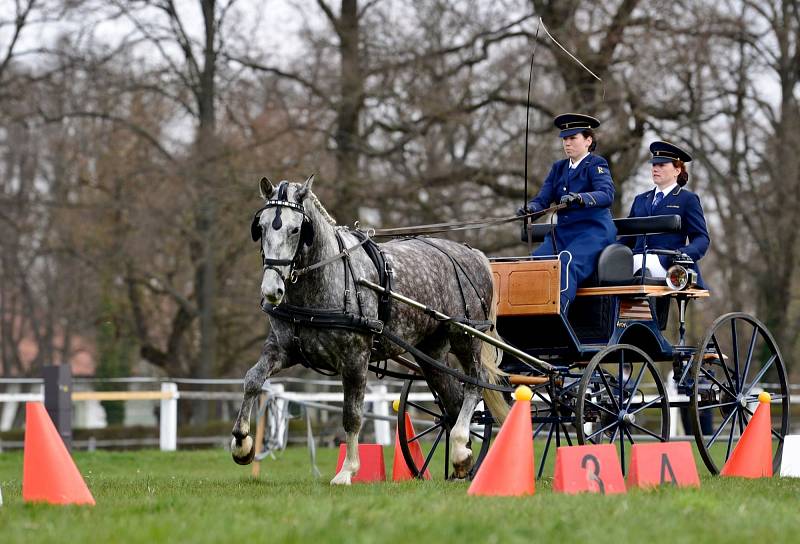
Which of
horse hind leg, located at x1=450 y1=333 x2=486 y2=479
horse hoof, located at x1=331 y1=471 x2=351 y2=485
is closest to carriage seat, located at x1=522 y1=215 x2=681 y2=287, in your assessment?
horse hind leg, located at x1=450 y1=333 x2=486 y2=479

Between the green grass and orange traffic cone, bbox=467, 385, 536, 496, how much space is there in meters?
0.19

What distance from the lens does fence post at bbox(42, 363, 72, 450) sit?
15445mm

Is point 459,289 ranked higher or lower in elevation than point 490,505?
higher

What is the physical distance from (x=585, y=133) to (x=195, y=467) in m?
7.31

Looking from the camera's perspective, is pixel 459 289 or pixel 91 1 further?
pixel 91 1

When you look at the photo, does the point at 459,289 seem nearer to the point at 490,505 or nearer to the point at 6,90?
the point at 490,505

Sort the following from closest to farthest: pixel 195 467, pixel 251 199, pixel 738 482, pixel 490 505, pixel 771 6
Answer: pixel 490 505
pixel 738 482
pixel 195 467
pixel 251 199
pixel 771 6

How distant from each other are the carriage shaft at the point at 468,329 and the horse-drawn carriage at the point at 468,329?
11mm

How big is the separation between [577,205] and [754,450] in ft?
7.17

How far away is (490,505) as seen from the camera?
6.56 m

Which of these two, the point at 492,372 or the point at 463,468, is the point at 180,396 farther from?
the point at 463,468

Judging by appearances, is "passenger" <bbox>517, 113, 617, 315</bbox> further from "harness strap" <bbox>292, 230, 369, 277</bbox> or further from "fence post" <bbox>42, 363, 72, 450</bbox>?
"fence post" <bbox>42, 363, 72, 450</bbox>

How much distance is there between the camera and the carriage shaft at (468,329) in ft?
28.3

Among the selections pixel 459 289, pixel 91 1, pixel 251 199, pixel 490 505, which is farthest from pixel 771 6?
pixel 490 505
